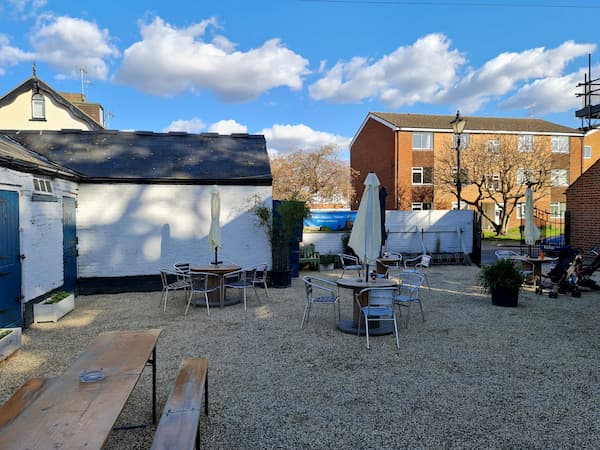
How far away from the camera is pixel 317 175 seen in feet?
107

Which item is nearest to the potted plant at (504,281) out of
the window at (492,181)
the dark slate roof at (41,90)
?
the window at (492,181)

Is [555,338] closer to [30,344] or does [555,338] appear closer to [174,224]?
[30,344]

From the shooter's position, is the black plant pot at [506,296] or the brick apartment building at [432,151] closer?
the black plant pot at [506,296]

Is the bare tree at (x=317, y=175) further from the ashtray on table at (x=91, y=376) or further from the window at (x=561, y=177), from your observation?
the ashtray on table at (x=91, y=376)

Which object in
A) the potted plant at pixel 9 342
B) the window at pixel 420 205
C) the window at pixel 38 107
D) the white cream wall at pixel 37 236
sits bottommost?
the potted plant at pixel 9 342

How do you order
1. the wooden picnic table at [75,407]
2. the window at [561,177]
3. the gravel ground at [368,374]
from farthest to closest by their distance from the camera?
the window at [561,177] → the gravel ground at [368,374] → the wooden picnic table at [75,407]

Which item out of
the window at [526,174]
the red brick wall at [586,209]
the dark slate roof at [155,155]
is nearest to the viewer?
the dark slate roof at [155,155]

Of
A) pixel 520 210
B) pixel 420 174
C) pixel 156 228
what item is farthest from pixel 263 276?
pixel 520 210

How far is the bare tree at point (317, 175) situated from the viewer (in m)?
32.4

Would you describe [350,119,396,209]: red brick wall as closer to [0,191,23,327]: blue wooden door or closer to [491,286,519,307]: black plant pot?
[491,286,519,307]: black plant pot

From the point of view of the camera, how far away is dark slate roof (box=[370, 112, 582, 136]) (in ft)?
96.4

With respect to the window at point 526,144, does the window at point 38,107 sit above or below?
above

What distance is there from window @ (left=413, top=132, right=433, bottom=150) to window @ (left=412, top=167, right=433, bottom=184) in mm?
1447

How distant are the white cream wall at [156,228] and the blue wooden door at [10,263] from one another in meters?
3.46
